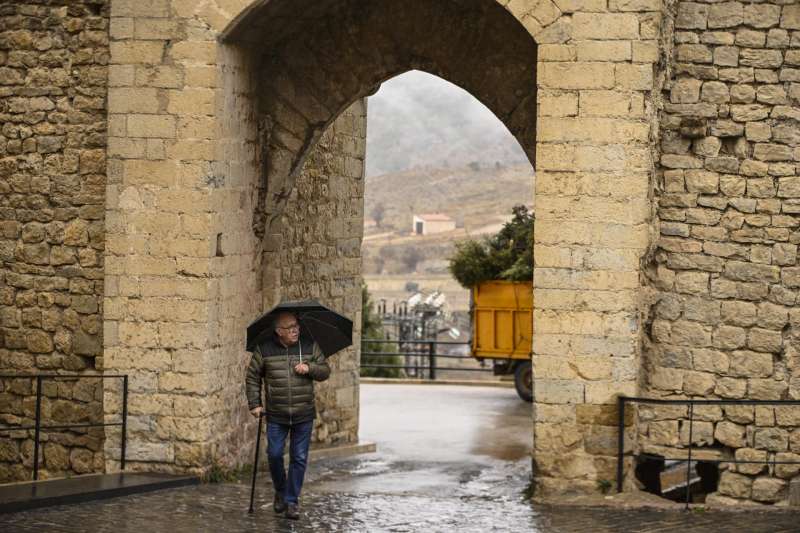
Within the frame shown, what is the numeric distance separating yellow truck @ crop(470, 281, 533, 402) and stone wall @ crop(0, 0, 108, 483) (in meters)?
8.52

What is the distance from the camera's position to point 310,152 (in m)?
13.7

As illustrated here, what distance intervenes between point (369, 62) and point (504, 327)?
25.7ft

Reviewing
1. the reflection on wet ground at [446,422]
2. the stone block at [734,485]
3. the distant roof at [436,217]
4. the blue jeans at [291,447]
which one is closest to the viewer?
the blue jeans at [291,447]

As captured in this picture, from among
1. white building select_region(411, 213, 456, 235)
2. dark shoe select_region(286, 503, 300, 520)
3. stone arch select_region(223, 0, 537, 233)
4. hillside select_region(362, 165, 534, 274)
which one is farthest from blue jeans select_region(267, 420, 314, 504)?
white building select_region(411, 213, 456, 235)

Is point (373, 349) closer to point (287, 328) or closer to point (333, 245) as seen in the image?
point (333, 245)

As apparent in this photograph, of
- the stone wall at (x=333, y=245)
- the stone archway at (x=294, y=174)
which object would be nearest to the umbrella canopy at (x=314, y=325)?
the stone archway at (x=294, y=174)

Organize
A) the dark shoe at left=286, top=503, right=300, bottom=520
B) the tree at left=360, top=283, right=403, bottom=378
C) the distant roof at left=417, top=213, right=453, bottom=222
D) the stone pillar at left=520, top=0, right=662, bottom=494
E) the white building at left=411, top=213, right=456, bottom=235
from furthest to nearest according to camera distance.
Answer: the distant roof at left=417, top=213, right=453, bottom=222
the white building at left=411, top=213, right=456, bottom=235
the tree at left=360, top=283, right=403, bottom=378
the stone pillar at left=520, top=0, right=662, bottom=494
the dark shoe at left=286, top=503, right=300, bottom=520

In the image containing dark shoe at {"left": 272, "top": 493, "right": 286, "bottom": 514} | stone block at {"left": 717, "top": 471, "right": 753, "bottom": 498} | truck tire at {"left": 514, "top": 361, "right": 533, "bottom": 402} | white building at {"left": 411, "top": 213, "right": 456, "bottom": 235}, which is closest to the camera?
dark shoe at {"left": 272, "top": 493, "right": 286, "bottom": 514}

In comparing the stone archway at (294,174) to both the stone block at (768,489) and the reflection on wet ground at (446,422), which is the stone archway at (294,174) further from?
the reflection on wet ground at (446,422)

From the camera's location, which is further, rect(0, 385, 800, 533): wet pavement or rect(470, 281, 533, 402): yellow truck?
rect(470, 281, 533, 402): yellow truck

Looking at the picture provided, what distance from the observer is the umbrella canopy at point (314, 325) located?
404 inches

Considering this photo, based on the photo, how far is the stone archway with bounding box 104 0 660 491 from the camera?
36.6ft

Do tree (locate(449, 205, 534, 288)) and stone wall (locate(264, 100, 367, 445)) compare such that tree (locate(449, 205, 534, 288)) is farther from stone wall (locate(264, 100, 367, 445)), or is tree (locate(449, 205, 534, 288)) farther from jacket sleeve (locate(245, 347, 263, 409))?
jacket sleeve (locate(245, 347, 263, 409))

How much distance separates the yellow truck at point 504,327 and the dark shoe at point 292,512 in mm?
9658
